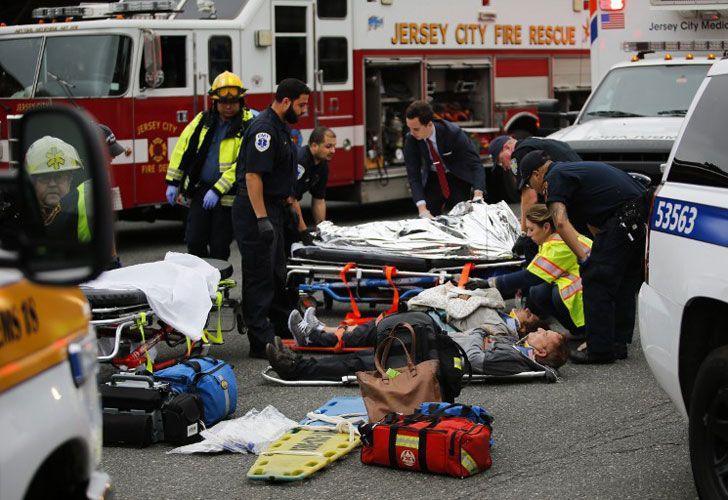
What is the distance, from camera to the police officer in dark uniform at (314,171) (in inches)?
422

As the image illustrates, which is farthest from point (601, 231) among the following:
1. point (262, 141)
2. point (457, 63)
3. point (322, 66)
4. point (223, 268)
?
point (457, 63)

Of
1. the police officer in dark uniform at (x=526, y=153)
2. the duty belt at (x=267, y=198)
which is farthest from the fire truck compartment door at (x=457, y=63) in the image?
the duty belt at (x=267, y=198)

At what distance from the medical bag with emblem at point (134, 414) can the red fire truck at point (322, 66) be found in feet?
22.8

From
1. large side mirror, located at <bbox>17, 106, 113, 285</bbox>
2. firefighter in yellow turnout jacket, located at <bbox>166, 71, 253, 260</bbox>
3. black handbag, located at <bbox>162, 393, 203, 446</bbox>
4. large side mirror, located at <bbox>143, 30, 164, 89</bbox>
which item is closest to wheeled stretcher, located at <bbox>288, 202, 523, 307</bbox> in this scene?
firefighter in yellow turnout jacket, located at <bbox>166, 71, 253, 260</bbox>

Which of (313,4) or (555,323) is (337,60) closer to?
(313,4)

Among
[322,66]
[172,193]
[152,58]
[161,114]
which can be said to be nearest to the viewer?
[172,193]

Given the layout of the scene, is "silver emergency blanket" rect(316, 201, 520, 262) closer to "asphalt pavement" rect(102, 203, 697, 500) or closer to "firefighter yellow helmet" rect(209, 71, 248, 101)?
"firefighter yellow helmet" rect(209, 71, 248, 101)

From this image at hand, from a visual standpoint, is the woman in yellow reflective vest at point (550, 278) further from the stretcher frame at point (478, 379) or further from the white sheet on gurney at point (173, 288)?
the white sheet on gurney at point (173, 288)

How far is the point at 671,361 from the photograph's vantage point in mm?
5520

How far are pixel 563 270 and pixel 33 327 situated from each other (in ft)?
20.6

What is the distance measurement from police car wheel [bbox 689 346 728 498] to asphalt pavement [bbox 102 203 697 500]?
2.24 ft

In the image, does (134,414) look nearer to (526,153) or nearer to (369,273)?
(369,273)

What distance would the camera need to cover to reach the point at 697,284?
5227 millimetres

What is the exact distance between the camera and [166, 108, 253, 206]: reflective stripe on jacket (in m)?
9.87
